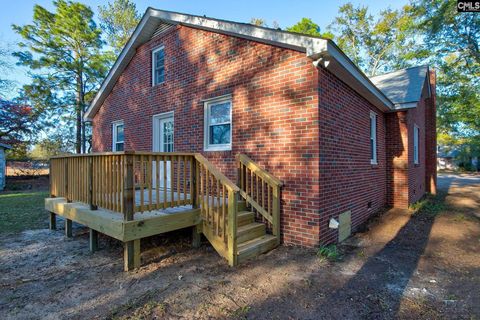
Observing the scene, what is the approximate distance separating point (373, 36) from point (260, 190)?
2816 centimetres

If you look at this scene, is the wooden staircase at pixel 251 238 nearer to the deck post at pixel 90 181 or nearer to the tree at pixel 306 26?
the deck post at pixel 90 181

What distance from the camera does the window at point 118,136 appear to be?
945 centimetres

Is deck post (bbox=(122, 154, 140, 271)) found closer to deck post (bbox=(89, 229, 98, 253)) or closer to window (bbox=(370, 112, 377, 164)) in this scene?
deck post (bbox=(89, 229, 98, 253))

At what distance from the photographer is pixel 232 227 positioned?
12.7ft

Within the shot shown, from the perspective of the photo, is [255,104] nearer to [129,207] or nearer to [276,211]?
[276,211]

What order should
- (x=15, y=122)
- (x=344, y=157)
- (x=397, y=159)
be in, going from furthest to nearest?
(x=15, y=122) < (x=397, y=159) < (x=344, y=157)

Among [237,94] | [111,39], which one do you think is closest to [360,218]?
[237,94]

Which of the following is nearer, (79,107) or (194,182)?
Result: (194,182)

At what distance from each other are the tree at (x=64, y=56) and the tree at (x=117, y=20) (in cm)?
240

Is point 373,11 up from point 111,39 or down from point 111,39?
up

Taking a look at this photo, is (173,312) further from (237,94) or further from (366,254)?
(237,94)

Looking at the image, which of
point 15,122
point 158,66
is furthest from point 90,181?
point 15,122

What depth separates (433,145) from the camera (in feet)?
42.5

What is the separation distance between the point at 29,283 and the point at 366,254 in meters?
5.07
